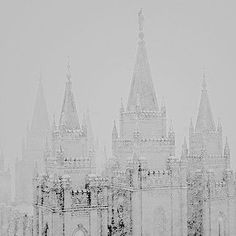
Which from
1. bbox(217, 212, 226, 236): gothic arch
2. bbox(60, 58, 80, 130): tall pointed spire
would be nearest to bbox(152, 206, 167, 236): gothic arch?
bbox(217, 212, 226, 236): gothic arch

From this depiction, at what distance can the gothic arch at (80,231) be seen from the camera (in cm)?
3076

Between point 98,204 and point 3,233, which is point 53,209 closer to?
point 98,204

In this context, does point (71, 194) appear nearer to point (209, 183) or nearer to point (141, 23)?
point (209, 183)

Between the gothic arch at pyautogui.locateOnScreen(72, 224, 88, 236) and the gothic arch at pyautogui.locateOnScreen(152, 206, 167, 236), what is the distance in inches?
172

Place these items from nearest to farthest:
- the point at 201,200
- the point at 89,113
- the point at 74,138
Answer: the point at 74,138 → the point at 201,200 → the point at 89,113

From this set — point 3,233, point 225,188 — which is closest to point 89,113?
point 3,233

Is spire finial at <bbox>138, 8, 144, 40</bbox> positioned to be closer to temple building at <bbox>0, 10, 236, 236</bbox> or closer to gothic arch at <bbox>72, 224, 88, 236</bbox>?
temple building at <bbox>0, 10, 236, 236</bbox>

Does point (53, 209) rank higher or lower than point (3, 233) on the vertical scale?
higher

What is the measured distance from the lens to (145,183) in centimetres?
3241

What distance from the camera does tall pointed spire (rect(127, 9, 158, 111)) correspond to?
35219 mm

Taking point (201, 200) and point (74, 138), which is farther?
point (201, 200)

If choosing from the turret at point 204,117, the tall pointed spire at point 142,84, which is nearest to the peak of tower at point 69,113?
the tall pointed spire at point 142,84

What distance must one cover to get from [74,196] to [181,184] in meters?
6.75

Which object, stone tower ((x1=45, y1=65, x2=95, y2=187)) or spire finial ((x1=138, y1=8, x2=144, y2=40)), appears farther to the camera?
spire finial ((x1=138, y1=8, x2=144, y2=40))
